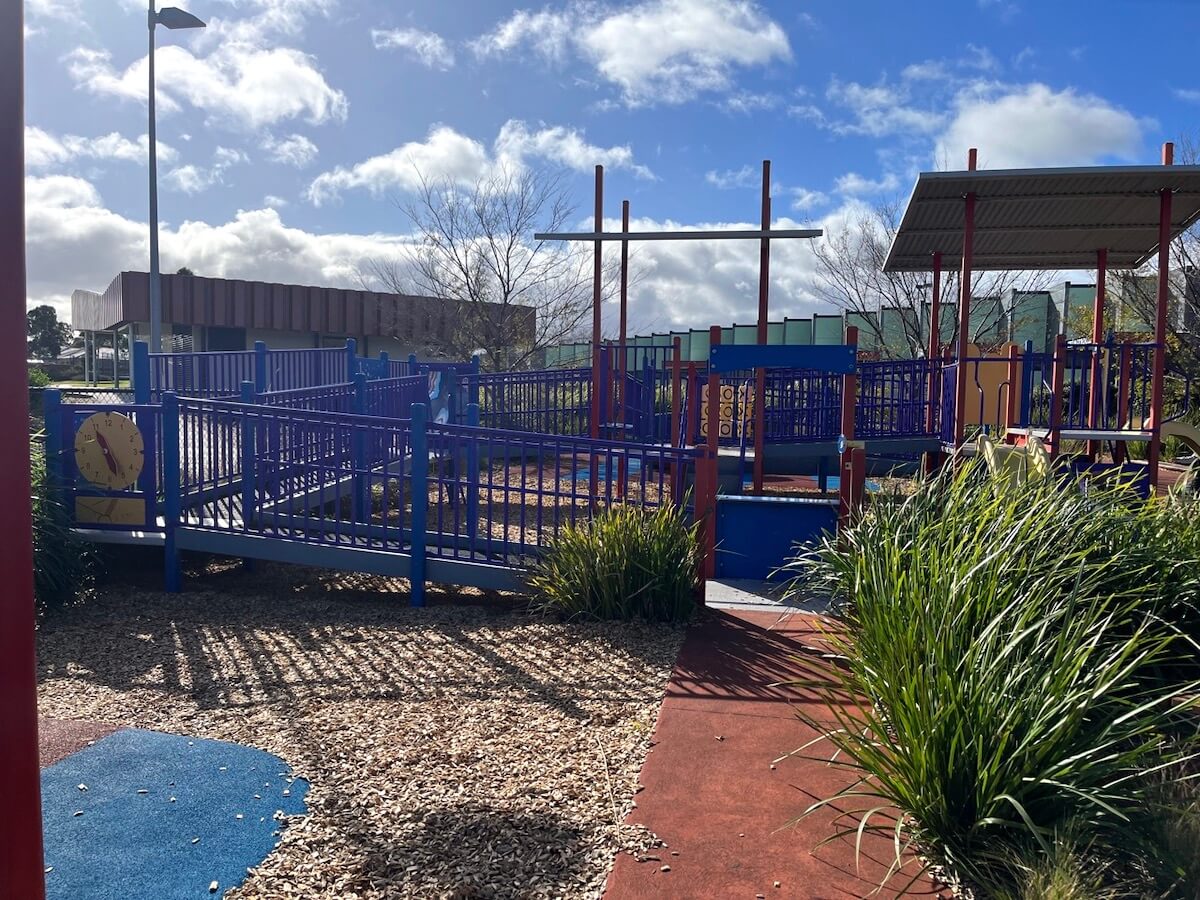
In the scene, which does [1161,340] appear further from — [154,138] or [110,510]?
[154,138]

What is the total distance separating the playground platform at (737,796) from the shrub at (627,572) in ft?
1.61

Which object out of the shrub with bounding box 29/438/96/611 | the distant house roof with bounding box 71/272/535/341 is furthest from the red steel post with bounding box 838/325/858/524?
the distant house roof with bounding box 71/272/535/341

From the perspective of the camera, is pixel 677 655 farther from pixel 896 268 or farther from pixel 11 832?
pixel 896 268

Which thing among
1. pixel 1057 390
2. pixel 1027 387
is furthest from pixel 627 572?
pixel 1027 387

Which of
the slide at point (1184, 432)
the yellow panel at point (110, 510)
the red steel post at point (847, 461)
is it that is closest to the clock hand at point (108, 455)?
the yellow panel at point (110, 510)

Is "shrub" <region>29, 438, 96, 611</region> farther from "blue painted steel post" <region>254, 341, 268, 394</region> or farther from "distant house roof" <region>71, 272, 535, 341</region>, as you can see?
"distant house roof" <region>71, 272, 535, 341</region>

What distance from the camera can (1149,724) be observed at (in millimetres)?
3342

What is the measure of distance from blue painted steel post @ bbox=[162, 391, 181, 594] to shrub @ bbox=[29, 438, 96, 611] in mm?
600

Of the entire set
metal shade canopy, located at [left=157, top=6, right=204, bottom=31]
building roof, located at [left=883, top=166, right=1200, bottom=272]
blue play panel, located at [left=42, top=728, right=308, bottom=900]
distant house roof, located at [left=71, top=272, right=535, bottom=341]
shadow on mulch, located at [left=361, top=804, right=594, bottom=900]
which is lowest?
blue play panel, located at [left=42, top=728, right=308, bottom=900]

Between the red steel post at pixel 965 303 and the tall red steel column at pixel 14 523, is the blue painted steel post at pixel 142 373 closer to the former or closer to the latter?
the red steel post at pixel 965 303

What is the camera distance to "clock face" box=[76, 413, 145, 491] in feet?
26.9

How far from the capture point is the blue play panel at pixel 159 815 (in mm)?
3469

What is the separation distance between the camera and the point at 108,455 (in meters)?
8.26

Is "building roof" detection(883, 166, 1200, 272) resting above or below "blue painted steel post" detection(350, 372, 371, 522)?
above
